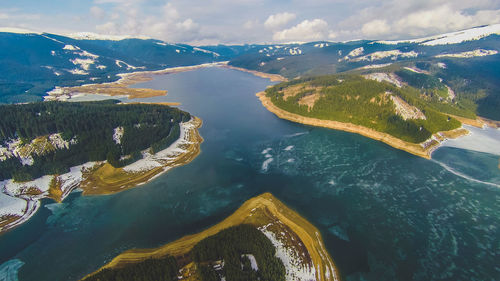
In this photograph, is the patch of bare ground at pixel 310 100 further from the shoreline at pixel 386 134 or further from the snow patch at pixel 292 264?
the snow patch at pixel 292 264

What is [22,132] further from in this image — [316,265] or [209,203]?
[316,265]

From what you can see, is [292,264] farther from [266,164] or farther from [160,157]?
[160,157]

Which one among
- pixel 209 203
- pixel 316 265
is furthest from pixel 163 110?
pixel 316 265

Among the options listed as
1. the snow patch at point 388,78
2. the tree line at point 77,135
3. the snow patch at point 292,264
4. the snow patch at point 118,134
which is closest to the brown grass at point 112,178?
the tree line at point 77,135

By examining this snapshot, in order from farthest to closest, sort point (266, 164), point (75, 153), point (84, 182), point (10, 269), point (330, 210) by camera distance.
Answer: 1. point (75, 153)
2. point (266, 164)
3. point (84, 182)
4. point (330, 210)
5. point (10, 269)

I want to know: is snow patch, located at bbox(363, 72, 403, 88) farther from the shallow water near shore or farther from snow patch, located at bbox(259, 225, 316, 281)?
snow patch, located at bbox(259, 225, 316, 281)

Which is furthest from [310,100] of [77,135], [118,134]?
[77,135]

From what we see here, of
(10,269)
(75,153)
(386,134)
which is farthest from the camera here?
(386,134)
